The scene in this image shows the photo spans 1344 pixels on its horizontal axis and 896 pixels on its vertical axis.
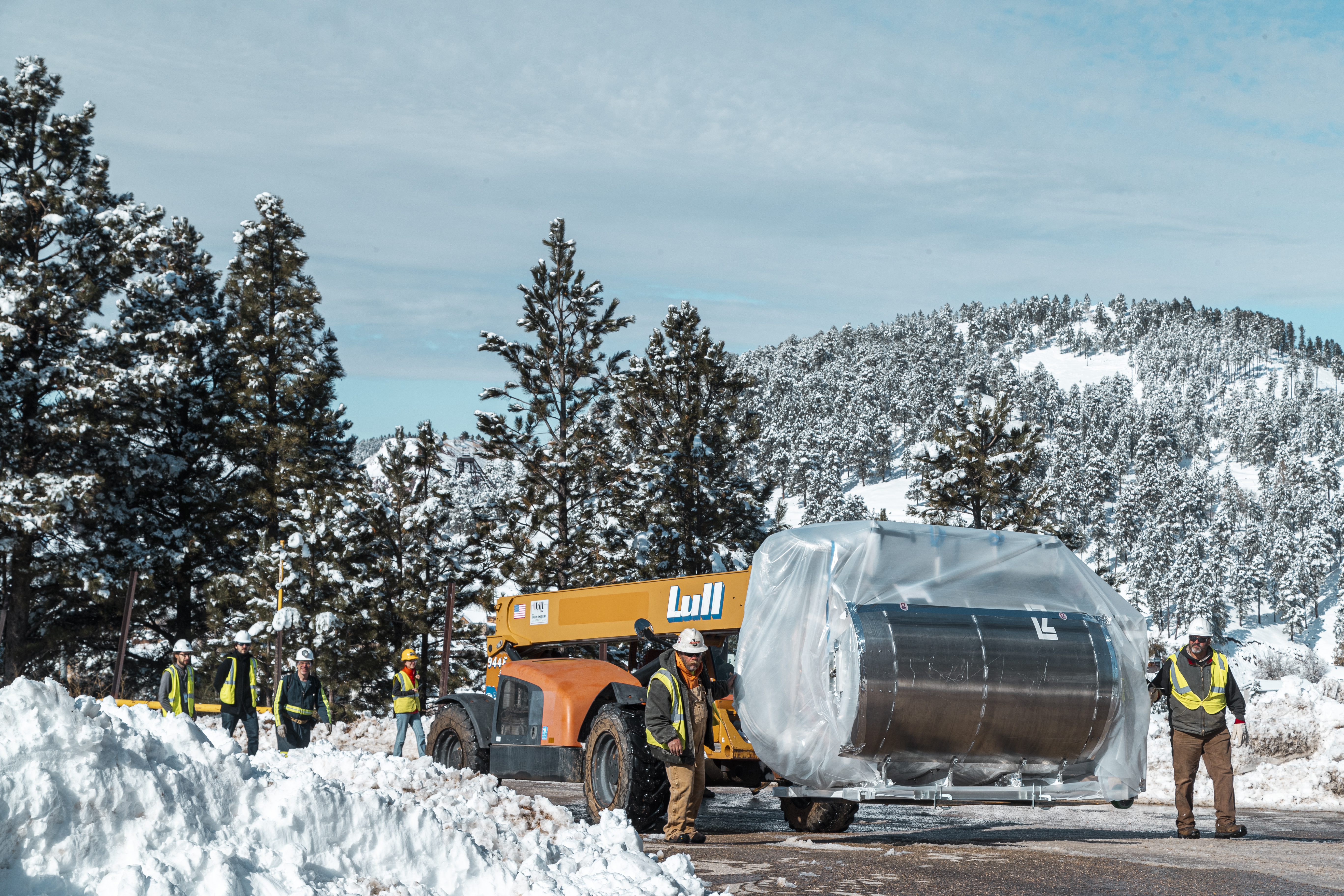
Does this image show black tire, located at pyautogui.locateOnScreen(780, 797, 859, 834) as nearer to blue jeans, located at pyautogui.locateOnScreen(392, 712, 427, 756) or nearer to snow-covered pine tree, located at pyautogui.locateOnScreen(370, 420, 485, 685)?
blue jeans, located at pyautogui.locateOnScreen(392, 712, 427, 756)

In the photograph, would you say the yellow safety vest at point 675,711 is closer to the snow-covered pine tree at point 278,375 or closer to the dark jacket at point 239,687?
the dark jacket at point 239,687

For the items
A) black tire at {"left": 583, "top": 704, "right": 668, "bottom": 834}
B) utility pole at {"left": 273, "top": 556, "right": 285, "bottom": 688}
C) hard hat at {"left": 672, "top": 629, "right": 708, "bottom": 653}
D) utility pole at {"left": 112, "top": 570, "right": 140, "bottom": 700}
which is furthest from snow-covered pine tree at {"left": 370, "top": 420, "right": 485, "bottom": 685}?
hard hat at {"left": 672, "top": 629, "right": 708, "bottom": 653}

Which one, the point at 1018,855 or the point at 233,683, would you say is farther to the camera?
the point at 233,683

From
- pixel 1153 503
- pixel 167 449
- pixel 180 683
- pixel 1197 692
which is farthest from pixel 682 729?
pixel 1153 503

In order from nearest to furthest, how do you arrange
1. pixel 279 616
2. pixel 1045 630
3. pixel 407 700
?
pixel 1045 630
pixel 407 700
pixel 279 616

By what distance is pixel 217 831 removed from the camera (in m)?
5.80

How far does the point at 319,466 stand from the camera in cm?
3675

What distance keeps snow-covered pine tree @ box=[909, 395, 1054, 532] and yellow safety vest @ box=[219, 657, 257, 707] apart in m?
26.0

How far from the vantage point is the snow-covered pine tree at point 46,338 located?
2952 centimetres

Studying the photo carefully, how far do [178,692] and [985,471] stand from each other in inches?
1077

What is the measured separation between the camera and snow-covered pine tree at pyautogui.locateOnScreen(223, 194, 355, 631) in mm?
36125

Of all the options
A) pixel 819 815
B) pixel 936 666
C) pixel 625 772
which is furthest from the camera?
pixel 819 815

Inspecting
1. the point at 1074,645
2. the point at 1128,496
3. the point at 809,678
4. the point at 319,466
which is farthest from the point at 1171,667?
the point at 1128,496

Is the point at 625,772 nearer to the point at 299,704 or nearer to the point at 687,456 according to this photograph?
the point at 299,704
